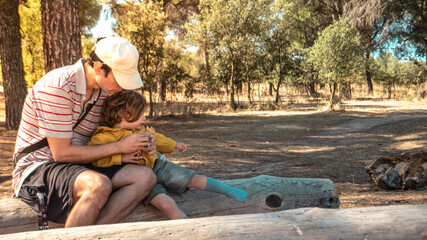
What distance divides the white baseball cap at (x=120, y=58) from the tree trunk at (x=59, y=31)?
3164 mm

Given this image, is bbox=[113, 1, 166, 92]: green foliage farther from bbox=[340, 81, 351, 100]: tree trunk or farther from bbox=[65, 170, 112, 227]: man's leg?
bbox=[340, 81, 351, 100]: tree trunk

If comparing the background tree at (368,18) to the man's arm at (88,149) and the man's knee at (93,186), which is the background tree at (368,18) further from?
the man's knee at (93,186)

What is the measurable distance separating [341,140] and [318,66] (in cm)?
889

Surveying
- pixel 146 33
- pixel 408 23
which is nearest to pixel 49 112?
pixel 146 33

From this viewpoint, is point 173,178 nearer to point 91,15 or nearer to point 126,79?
point 126,79

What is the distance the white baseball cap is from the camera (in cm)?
236

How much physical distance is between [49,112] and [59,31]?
134 inches

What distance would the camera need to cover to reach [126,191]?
7.66ft

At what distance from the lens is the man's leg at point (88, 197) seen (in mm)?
2127

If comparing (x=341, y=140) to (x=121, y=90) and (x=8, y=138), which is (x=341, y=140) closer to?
(x=121, y=90)

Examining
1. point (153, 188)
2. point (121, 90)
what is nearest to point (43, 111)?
point (121, 90)

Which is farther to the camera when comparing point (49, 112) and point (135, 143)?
point (135, 143)

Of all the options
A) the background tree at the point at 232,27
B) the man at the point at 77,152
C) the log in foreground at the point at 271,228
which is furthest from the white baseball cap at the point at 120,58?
the background tree at the point at 232,27

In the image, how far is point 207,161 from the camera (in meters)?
6.90
